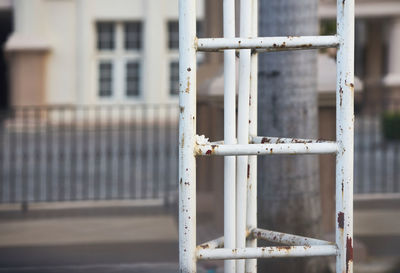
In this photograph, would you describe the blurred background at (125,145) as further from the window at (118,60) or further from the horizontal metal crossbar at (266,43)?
the horizontal metal crossbar at (266,43)

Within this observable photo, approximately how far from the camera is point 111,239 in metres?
6.39

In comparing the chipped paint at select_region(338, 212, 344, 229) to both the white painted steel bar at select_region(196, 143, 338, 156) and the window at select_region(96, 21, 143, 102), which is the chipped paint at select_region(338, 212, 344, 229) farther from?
the window at select_region(96, 21, 143, 102)

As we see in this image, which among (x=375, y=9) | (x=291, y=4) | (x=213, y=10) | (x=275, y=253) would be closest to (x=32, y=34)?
(x=375, y=9)

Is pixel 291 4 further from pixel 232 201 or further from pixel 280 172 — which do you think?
pixel 232 201

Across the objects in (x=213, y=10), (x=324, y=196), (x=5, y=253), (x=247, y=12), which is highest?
(x=213, y=10)

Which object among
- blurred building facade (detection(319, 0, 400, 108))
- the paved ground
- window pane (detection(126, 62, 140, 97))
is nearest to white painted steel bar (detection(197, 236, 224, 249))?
the paved ground

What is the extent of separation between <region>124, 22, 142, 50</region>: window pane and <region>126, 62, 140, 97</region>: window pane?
501 millimetres

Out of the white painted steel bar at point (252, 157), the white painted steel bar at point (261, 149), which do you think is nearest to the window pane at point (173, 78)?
the white painted steel bar at point (252, 157)

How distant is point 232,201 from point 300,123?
1.45 meters

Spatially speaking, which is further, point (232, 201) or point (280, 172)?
point (280, 172)

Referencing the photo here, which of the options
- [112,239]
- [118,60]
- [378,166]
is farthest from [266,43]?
[118,60]

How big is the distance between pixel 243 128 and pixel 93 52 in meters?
21.0

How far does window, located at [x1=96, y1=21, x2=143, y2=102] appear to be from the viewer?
24109 mm

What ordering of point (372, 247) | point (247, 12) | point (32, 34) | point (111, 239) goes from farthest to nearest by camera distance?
point (32, 34)
point (111, 239)
point (372, 247)
point (247, 12)
